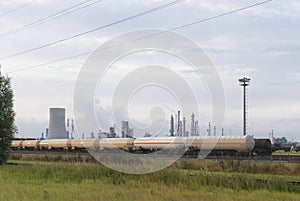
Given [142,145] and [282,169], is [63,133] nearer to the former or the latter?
[142,145]

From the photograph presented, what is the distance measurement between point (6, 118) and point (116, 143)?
1329 inches

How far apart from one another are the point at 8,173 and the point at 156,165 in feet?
31.7

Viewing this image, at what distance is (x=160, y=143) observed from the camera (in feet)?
203

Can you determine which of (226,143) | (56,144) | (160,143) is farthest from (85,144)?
(226,143)

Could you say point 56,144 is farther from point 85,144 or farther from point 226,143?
point 226,143

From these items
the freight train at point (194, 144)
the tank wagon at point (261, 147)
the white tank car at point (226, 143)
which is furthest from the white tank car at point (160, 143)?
the tank wagon at point (261, 147)

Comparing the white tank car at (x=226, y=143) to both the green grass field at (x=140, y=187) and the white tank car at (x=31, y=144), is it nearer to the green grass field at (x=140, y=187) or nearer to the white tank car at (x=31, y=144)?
the green grass field at (x=140, y=187)

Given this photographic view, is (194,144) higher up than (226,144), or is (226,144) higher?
(226,144)

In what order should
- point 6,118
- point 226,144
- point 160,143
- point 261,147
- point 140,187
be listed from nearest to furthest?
point 140,187, point 6,118, point 226,144, point 261,147, point 160,143

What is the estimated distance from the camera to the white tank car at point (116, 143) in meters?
66.5

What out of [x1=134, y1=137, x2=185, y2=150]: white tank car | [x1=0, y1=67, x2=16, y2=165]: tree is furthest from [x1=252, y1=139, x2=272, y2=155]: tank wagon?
[x1=0, y1=67, x2=16, y2=165]: tree

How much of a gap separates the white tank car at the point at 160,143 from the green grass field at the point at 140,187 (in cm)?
3513

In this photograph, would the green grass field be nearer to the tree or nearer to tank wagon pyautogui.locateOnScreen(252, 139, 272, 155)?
the tree

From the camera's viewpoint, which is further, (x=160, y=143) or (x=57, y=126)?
(x=57, y=126)
